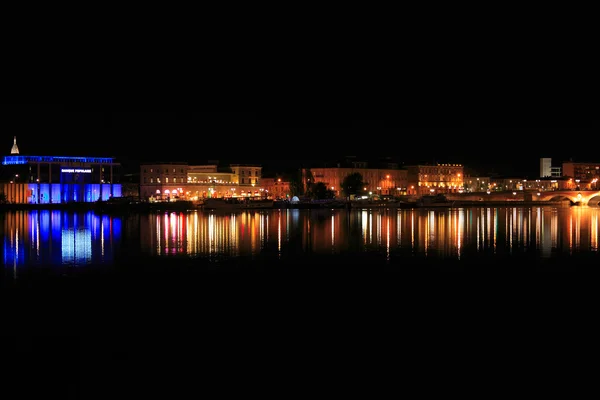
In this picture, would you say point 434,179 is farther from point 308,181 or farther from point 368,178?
point 308,181

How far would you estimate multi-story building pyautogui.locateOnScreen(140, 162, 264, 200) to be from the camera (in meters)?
61.1

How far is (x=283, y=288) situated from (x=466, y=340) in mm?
3865

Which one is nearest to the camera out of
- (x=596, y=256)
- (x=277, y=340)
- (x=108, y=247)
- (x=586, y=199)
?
(x=277, y=340)

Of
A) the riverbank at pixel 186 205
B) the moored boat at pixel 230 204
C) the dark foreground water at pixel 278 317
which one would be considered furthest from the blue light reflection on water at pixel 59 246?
the moored boat at pixel 230 204

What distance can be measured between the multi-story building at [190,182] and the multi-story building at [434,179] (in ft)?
62.0

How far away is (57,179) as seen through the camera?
5559cm

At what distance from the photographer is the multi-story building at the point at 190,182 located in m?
61.1

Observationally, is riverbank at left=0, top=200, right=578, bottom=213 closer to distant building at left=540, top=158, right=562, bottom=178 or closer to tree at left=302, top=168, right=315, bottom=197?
tree at left=302, top=168, right=315, bottom=197

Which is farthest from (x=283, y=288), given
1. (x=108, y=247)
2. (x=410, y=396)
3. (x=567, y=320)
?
(x=108, y=247)

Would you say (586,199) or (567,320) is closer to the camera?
(567,320)

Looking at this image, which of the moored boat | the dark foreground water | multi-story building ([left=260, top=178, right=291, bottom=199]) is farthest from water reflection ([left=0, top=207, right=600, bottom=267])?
multi-story building ([left=260, top=178, right=291, bottom=199])

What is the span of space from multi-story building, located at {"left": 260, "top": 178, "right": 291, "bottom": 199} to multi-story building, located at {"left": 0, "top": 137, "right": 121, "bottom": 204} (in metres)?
16.1

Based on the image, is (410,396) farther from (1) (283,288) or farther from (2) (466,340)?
(1) (283,288)

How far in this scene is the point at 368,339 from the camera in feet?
24.8
